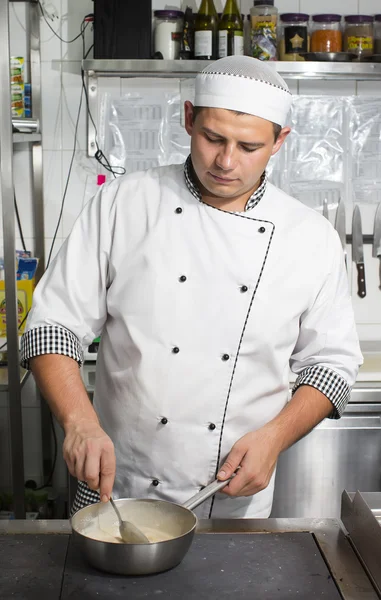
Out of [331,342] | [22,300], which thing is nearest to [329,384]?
[331,342]

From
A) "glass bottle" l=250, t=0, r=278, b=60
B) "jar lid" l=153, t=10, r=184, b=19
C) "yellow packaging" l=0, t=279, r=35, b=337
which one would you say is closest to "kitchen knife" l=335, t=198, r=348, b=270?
"glass bottle" l=250, t=0, r=278, b=60

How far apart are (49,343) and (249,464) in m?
0.43

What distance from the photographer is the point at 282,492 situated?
250 cm

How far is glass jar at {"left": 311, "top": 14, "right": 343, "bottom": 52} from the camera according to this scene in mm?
2760

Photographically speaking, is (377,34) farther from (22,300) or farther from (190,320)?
(190,320)

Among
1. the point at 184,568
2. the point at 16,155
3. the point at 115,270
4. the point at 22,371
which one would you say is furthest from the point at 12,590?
the point at 16,155

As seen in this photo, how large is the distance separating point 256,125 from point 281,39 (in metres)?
1.47

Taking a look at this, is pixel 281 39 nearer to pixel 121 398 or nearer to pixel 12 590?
pixel 121 398

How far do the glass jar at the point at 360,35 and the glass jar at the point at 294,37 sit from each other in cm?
15

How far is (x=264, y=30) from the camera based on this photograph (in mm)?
2691

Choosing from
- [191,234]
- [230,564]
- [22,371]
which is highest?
[191,234]

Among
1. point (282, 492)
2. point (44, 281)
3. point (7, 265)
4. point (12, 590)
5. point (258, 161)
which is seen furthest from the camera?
point (282, 492)

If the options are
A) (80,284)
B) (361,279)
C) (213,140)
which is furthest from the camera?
(361,279)

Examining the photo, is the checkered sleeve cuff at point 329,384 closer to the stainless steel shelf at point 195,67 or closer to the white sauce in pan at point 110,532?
the white sauce in pan at point 110,532
